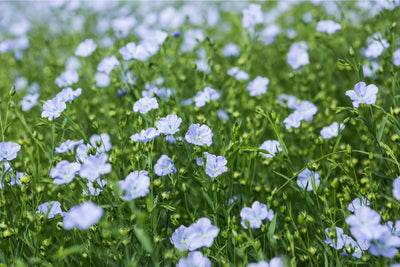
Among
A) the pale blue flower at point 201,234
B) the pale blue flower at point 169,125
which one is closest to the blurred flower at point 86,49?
the pale blue flower at point 169,125

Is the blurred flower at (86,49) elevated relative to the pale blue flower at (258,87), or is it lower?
elevated

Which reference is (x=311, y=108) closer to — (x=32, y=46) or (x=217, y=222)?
(x=217, y=222)

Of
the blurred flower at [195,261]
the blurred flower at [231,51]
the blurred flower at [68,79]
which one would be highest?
the blurred flower at [68,79]

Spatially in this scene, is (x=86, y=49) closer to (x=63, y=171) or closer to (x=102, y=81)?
(x=102, y=81)

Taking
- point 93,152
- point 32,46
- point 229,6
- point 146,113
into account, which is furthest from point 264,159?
point 229,6

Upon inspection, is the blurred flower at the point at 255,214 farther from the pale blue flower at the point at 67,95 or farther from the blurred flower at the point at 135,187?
the pale blue flower at the point at 67,95

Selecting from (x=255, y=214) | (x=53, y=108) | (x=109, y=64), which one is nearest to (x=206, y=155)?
(x=255, y=214)
